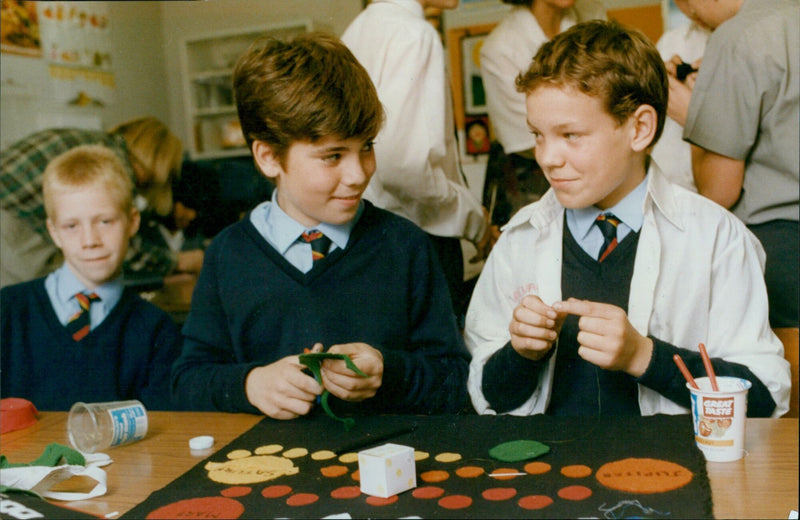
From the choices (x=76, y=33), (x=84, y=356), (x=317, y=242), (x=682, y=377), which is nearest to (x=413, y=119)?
(x=317, y=242)

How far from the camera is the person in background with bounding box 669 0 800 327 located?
129 centimetres

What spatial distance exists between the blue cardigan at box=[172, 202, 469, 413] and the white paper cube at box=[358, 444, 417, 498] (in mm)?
442

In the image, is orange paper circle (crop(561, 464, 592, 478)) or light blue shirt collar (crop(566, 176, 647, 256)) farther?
light blue shirt collar (crop(566, 176, 647, 256))

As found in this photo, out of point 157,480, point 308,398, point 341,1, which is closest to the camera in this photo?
point 157,480

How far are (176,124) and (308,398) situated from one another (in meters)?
2.36

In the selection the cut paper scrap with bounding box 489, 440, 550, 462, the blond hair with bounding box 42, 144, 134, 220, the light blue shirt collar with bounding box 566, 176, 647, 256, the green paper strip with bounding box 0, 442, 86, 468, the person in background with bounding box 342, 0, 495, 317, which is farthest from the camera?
the blond hair with bounding box 42, 144, 134, 220

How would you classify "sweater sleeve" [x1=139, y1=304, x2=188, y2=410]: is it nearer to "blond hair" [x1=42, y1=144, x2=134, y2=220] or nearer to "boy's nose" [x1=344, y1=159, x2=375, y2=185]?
"blond hair" [x1=42, y1=144, x2=134, y2=220]

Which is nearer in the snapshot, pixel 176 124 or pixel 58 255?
pixel 58 255

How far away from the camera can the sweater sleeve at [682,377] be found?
103cm

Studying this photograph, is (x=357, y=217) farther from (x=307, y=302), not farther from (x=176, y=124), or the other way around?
(x=176, y=124)

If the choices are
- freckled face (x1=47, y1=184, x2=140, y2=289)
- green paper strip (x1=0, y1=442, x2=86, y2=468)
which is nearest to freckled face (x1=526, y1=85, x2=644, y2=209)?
green paper strip (x1=0, y1=442, x2=86, y2=468)

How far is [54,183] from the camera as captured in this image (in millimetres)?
1739

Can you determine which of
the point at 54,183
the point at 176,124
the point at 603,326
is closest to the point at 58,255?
the point at 54,183

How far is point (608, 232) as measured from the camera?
1.19 meters
